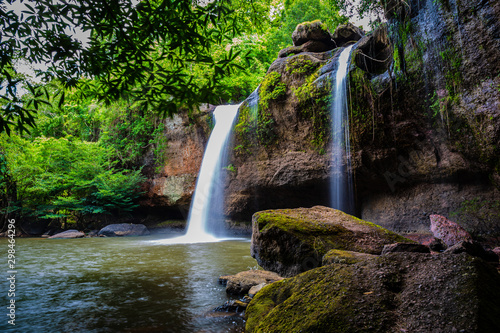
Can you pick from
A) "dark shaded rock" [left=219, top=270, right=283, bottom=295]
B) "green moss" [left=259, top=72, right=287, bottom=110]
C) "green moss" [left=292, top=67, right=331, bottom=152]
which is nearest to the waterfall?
"green moss" [left=259, top=72, right=287, bottom=110]

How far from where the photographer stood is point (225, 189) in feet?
44.1

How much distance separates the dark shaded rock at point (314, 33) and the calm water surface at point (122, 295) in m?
9.53

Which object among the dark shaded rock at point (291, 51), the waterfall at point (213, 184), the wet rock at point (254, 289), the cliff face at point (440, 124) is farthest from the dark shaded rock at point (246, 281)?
the dark shaded rock at point (291, 51)

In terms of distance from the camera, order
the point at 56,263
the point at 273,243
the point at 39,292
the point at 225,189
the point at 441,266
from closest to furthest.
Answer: the point at 441,266
the point at 39,292
the point at 273,243
the point at 56,263
the point at 225,189

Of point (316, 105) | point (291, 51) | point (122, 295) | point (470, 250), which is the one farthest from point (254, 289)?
point (291, 51)

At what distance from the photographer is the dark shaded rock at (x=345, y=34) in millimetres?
11773

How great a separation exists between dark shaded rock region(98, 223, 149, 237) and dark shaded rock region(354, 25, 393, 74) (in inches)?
510

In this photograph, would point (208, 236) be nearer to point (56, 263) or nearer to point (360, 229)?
point (56, 263)

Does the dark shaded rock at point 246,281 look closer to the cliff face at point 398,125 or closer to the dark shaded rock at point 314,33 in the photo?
the cliff face at point 398,125

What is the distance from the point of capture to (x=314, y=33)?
11.9m

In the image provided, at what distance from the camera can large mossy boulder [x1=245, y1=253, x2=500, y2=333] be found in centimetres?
164

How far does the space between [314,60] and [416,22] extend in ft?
12.0

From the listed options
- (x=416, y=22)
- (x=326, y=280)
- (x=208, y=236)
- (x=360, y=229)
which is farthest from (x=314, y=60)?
(x=326, y=280)

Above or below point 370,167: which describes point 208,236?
below
